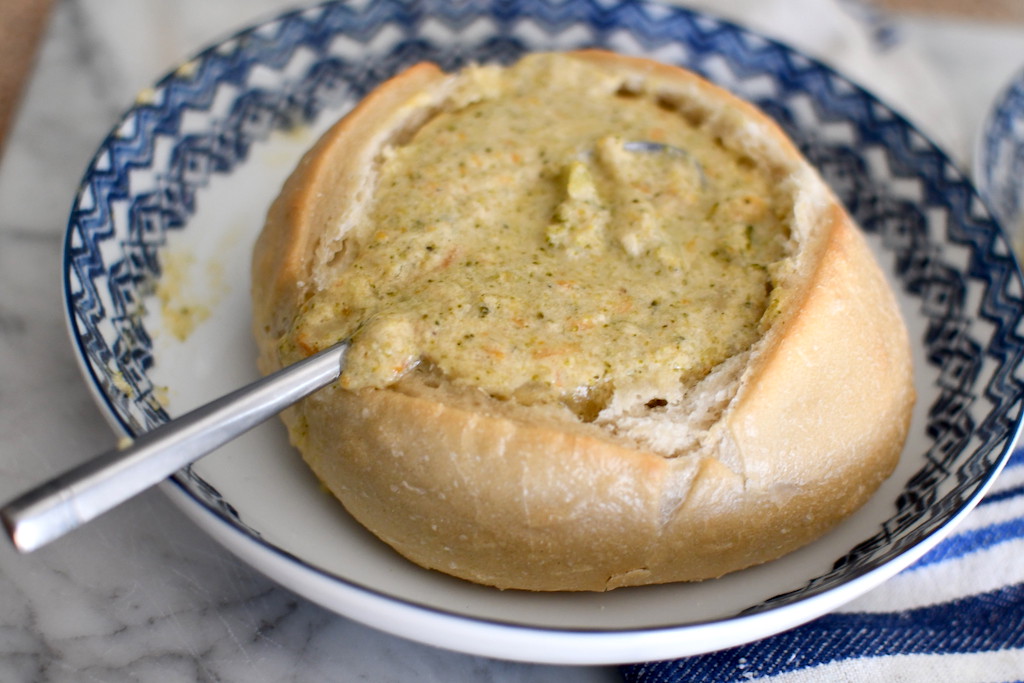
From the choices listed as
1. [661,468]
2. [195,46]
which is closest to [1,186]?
[195,46]

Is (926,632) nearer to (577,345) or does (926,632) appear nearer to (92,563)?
(577,345)

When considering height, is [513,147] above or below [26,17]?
below

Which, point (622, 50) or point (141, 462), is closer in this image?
point (141, 462)

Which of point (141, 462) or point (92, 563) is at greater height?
point (141, 462)

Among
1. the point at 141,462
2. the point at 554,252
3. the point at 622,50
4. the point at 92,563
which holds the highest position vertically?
the point at 622,50

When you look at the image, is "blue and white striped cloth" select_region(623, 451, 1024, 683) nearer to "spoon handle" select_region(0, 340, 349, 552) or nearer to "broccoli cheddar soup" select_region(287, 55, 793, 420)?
"broccoli cheddar soup" select_region(287, 55, 793, 420)

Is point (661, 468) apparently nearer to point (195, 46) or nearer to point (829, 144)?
point (829, 144)

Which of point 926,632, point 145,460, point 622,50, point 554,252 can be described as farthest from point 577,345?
point 622,50
